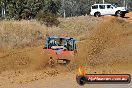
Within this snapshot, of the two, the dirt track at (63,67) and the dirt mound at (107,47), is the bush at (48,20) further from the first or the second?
the dirt track at (63,67)

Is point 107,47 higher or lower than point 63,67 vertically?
higher

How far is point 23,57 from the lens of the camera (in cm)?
1800

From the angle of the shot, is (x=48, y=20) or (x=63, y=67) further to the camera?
(x=48, y=20)

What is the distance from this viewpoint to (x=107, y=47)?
20719 mm

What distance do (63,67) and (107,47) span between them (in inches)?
204

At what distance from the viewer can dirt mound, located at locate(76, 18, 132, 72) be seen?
692 inches

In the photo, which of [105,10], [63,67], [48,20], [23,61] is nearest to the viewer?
[63,67]

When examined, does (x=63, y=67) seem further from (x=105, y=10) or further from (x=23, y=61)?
(x=105, y=10)

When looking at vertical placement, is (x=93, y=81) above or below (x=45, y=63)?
above

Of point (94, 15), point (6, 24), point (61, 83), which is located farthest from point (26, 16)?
point (61, 83)

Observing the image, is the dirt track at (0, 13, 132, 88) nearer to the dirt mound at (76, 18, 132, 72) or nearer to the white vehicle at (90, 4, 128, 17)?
the dirt mound at (76, 18, 132, 72)

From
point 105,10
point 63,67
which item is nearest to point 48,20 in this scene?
point 105,10

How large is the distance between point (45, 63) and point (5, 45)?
650 centimetres

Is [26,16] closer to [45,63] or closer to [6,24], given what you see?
[6,24]
